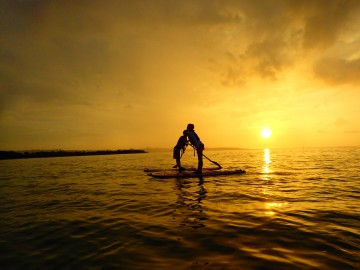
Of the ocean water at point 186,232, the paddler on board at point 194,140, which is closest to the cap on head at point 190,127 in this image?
the paddler on board at point 194,140

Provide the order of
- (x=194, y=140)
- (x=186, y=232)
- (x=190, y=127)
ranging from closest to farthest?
(x=186, y=232) < (x=190, y=127) < (x=194, y=140)

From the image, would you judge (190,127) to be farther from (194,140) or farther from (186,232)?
(186,232)

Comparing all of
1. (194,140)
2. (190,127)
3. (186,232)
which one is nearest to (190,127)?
(190,127)

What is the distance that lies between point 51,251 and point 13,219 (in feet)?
13.3

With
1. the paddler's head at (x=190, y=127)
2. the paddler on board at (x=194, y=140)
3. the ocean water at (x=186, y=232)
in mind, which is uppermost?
the paddler's head at (x=190, y=127)

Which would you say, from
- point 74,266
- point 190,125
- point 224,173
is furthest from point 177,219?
point 224,173

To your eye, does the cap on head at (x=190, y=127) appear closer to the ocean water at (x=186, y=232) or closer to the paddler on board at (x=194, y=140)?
the paddler on board at (x=194, y=140)

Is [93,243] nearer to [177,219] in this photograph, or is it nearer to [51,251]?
[51,251]

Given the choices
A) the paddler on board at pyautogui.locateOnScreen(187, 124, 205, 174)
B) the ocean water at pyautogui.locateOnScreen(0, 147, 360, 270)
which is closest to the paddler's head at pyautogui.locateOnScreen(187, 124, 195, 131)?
the paddler on board at pyautogui.locateOnScreen(187, 124, 205, 174)

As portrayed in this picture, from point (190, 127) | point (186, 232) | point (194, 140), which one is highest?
point (190, 127)

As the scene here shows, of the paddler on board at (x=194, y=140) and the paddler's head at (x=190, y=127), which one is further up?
the paddler's head at (x=190, y=127)

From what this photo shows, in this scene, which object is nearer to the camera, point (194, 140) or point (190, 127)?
point (190, 127)

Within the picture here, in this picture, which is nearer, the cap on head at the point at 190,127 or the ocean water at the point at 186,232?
the ocean water at the point at 186,232

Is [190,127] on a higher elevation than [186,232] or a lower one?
higher
